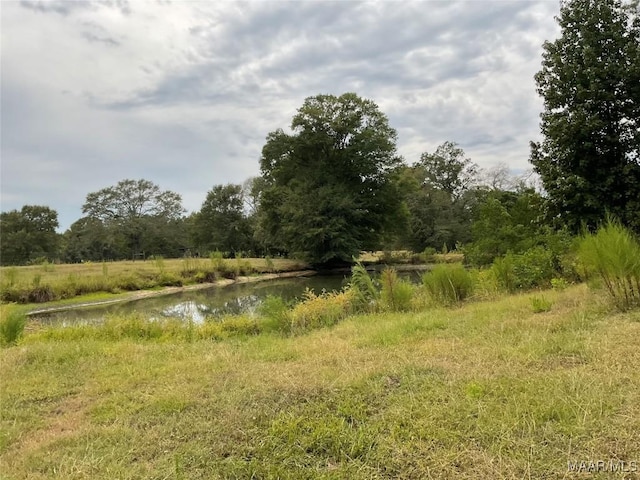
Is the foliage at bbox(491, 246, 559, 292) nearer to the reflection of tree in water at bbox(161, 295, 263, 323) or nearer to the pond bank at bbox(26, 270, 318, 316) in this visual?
the reflection of tree in water at bbox(161, 295, 263, 323)

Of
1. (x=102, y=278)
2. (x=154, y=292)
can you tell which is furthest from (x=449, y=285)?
(x=102, y=278)

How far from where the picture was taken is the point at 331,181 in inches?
1160

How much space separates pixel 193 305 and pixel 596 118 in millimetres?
12931

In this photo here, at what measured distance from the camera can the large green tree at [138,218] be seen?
4378 cm

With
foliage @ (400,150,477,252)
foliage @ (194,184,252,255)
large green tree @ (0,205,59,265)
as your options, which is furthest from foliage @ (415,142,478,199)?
large green tree @ (0,205,59,265)

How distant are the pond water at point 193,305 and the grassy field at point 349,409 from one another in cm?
608

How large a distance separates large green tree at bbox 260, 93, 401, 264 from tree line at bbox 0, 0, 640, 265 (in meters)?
0.09

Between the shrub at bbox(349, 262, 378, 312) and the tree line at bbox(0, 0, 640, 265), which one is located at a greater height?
the tree line at bbox(0, 0, 640, 265)

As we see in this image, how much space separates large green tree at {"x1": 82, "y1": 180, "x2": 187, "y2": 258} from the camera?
43781 mm

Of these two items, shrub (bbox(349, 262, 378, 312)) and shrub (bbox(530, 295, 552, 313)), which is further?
shrub (bbox(349, 262, 378, 312))

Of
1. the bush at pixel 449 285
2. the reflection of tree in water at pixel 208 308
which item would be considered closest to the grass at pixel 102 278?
the reflection of tree in water at pixel 208 308

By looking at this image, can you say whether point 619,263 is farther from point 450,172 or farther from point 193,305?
A: point 450,172

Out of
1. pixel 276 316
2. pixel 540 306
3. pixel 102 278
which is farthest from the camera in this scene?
pixel 102 278

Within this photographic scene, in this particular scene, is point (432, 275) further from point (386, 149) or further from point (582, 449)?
point (386, 149)
